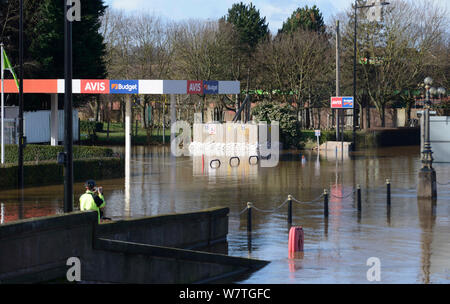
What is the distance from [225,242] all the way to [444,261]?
5446mm

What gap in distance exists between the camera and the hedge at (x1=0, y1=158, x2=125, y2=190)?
3081cm

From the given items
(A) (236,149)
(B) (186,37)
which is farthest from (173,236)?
(B) (186,37)

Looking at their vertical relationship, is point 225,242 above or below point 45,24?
below

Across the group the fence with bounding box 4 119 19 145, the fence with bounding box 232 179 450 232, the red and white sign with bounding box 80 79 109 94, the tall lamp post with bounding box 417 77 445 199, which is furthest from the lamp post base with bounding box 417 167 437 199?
the fence with bounding box 4 119 19 145

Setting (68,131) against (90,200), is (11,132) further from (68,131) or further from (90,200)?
(90,200)

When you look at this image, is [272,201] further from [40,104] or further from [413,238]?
[40,104]

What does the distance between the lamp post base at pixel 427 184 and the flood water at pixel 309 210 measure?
609 mm

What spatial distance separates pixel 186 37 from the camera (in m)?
79.5

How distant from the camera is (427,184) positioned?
27.8 metres

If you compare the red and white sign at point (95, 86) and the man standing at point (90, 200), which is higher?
the red and white sign at point (95, 86)

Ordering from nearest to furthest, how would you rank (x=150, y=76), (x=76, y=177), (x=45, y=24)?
1. (x=76, y=177)
2. (x=45, y=24)
3. (x=150, y=76)

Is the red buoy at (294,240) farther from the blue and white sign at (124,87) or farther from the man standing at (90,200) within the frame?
the blue and white sign at (124,87)

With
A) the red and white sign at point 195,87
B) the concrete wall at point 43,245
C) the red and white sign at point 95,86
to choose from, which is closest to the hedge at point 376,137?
the red and white sign at point 195,87

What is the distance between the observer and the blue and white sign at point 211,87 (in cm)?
4797
